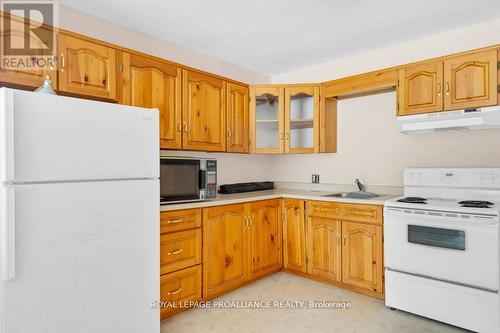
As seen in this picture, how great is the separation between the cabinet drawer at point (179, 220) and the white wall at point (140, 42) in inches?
62.0

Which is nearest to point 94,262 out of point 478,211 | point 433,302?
point 433,302

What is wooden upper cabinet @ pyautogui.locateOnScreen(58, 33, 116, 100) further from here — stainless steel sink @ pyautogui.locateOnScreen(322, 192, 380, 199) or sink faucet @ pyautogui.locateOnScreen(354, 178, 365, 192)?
sink faucet @ pyautogui.locateOnScreen(354, 178, 365, 192)

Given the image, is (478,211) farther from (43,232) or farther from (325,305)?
(43,232)

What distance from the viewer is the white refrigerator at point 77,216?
133cm

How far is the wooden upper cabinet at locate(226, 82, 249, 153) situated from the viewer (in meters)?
3.04

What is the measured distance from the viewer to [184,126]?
2584 millimetres

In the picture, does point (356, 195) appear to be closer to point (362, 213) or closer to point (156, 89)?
point (362, 213)

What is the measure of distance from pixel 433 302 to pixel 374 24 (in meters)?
2.31

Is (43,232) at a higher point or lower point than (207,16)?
lower

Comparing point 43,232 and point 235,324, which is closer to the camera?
point 43,232

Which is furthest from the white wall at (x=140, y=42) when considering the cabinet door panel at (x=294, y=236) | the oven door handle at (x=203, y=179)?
the cabinet door panel at (x=294, y=236)

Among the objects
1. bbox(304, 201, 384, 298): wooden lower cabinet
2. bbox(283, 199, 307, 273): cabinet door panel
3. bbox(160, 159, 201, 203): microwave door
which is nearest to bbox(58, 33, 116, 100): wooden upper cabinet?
bbox(160, 159, 201, 203): microwave door

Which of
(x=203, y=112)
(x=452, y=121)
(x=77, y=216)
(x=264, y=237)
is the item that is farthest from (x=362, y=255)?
(x=77, y=216)

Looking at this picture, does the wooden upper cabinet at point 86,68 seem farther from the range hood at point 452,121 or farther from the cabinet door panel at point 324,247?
the range hood at point 452,121
